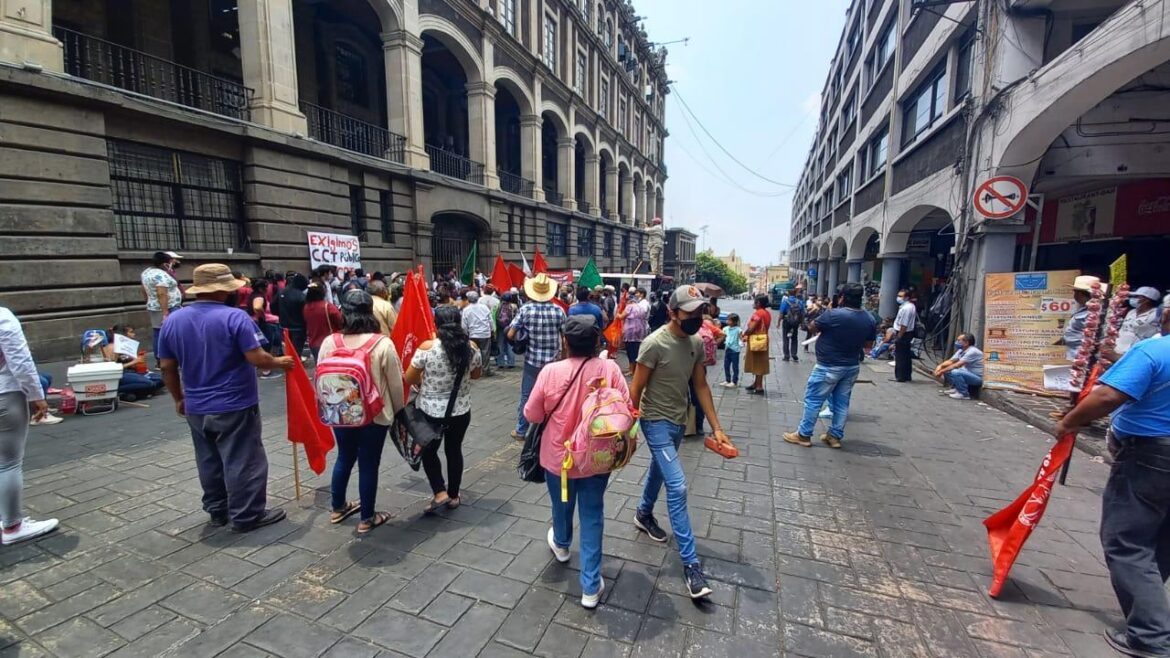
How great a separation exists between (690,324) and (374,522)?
2.76 metres

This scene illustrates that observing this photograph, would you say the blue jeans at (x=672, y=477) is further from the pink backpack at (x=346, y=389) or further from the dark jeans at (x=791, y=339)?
the dark jeans at (x=791, y=339)

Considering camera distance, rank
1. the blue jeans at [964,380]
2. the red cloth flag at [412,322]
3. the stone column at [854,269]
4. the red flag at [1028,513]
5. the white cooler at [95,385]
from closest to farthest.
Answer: the red flag at [1028,513] → the red cloth flag at [412,322] → the white cooler at [95,385] → the blue jeans at [964,380] → the stone column at [854,269]

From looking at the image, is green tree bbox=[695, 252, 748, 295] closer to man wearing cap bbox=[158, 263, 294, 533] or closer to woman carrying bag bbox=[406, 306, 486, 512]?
woman carrying bag bbox=[406, 306, 486, 512]

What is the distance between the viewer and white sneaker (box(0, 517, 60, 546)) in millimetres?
3176

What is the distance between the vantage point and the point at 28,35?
688 centimetres

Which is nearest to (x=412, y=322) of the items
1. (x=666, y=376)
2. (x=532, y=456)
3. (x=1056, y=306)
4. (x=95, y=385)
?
(x=532, y=456)

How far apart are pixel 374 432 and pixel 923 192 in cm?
1321

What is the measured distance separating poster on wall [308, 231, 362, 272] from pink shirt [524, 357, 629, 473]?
418 inches

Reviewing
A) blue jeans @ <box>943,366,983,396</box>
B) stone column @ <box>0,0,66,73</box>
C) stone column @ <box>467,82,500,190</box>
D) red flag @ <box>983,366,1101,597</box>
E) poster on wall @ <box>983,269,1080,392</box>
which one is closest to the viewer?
red flag @ <box>983,366,1101,597</box>

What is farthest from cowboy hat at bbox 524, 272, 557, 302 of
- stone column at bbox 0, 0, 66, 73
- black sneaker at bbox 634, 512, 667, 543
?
stone column at bbox 0, 0, 66, 73

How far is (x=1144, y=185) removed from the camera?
33.1 feet

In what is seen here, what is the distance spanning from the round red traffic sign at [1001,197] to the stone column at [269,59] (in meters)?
13.8

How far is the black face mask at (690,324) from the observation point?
3075 mm

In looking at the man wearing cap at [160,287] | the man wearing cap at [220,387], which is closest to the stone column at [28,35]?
the man wearing cap at [160,287]
